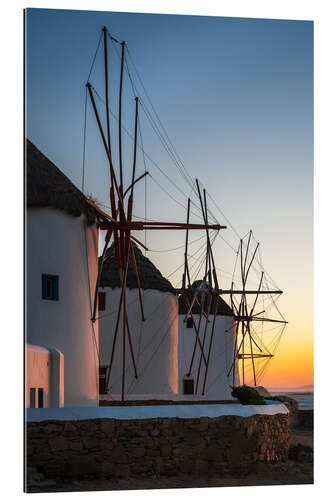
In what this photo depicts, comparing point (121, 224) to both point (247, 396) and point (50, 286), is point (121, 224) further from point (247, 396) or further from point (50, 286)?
point (247, 396)

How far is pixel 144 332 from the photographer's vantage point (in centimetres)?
2411

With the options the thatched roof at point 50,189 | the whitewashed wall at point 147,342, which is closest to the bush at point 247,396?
the thatched roof at point 50,189

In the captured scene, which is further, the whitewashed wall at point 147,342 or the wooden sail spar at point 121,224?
the whitewashed wall at point 147,342

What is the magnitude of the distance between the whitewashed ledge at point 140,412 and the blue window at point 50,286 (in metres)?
2.00

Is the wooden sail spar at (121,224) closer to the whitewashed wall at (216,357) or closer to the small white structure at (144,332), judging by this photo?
the small white structure at (144,332)

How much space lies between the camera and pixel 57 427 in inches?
532

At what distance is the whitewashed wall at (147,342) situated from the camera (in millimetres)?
22828

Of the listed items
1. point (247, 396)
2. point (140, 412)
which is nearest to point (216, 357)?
point (247, 396)

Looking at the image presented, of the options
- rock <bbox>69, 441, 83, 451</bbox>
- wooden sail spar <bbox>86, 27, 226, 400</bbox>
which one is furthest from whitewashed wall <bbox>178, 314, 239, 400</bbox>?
rock <bbox>69, 441, 83, 451</bbox>

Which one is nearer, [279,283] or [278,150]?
[278,150]

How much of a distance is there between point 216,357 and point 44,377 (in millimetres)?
18026
